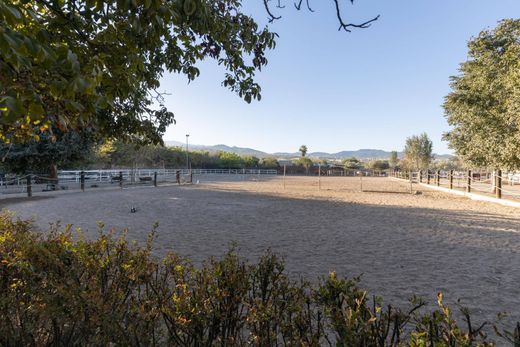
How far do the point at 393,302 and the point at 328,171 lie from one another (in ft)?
212

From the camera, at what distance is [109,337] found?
1815 millimetres

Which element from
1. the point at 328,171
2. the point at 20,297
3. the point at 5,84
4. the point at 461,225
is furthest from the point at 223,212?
the point at 328,171

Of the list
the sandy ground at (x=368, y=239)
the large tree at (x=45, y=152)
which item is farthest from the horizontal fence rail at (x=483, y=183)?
the large tree at (x=45, y=152)

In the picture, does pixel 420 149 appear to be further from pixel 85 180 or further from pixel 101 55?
pixel 101 55

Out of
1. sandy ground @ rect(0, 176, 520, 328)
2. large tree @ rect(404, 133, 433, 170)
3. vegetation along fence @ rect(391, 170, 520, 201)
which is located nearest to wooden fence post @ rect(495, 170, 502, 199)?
vegetation along fence @ rect(391, 170, 520, 201)

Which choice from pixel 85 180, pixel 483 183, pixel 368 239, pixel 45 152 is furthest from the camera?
pixel 483 183

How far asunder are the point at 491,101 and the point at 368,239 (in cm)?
1438

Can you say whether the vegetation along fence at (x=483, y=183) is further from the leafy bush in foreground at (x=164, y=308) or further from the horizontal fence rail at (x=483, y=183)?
the leafy bush in foreground at (x=164, y=308)

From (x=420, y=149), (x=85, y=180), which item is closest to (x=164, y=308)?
(x=85, y=180)

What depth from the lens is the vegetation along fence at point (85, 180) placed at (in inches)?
683

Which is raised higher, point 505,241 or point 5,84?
point 5,84

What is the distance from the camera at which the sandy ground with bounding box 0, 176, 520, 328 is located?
14.4ft

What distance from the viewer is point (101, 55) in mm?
2287

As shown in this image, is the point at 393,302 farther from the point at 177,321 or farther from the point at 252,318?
the point at 177,321
